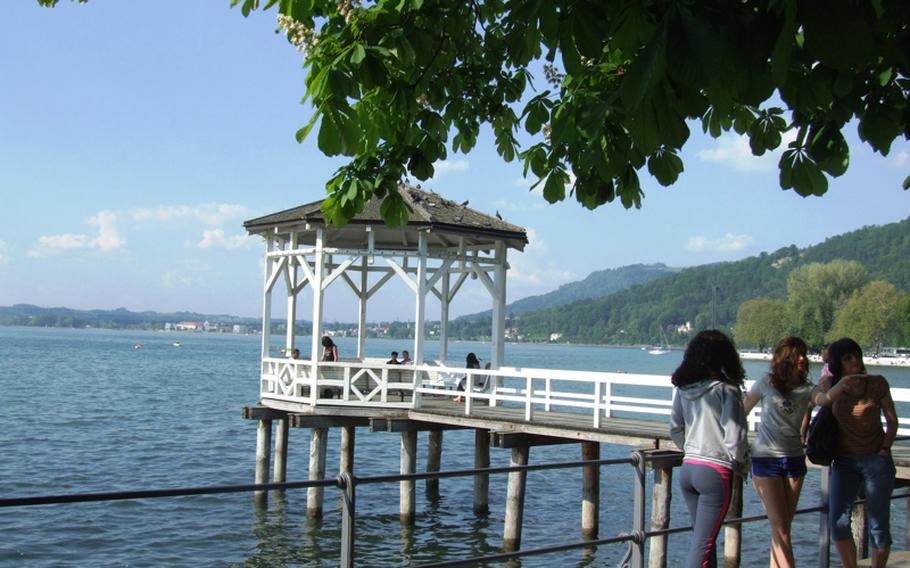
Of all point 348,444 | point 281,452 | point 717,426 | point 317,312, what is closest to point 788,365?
point 717,426

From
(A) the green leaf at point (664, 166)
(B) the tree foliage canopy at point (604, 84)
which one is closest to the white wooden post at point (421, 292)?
(B) the tree foliage canopy at point (604, 84)

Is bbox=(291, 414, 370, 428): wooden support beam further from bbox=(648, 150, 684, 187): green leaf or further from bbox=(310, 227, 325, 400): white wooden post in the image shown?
bbox=(648, 150, 684, 187): green leaf

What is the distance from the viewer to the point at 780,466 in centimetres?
718

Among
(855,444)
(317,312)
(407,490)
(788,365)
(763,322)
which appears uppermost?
(763,322)

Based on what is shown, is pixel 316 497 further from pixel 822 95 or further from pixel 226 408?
pixel 226 408

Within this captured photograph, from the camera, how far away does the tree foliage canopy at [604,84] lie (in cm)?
324

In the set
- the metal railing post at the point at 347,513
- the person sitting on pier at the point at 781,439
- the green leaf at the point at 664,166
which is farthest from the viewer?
the person sitting on pier at the point at 781,439

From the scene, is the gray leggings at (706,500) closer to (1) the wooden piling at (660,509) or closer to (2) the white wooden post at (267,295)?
(1) the wooden piling at (660,509)

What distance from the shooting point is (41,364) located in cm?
9250

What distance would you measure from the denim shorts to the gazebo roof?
37.9 ft

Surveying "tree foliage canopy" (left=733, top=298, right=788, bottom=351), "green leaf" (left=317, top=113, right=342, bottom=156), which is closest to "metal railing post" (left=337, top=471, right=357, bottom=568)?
"green leaf" (left=317, top=113, right=342, bottom=156)

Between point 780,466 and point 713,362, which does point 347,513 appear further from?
point 780,466

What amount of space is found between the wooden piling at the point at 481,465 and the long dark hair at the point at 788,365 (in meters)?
11.8

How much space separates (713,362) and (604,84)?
186 centimetres
